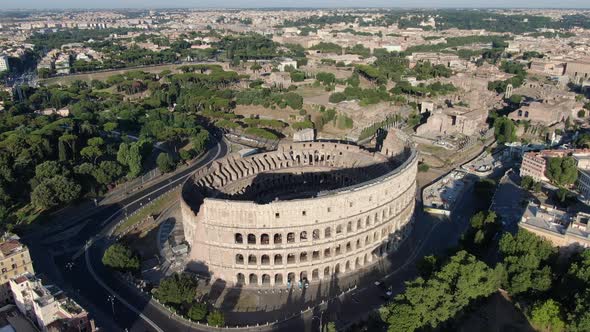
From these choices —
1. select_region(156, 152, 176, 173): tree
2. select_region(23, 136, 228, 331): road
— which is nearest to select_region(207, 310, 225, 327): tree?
select_region(23, 136, 228, 331): road

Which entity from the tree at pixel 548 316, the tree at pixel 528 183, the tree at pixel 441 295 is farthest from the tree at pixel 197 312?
the tree at pixel 528 183

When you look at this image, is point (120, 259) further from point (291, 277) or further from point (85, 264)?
point (291, 277)

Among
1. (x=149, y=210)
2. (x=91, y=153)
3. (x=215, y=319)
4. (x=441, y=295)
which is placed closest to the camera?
(x=441, y=295)

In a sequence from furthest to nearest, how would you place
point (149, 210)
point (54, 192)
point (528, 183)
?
point (528, 183)
point (149, 210)
point (54, 192)

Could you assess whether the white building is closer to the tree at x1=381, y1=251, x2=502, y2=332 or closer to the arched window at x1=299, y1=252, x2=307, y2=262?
the arched window at x1=299, y1=252, x2=307, y2=262

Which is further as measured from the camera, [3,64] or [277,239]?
[3,64]

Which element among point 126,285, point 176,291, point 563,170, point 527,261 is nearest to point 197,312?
point 176,291
